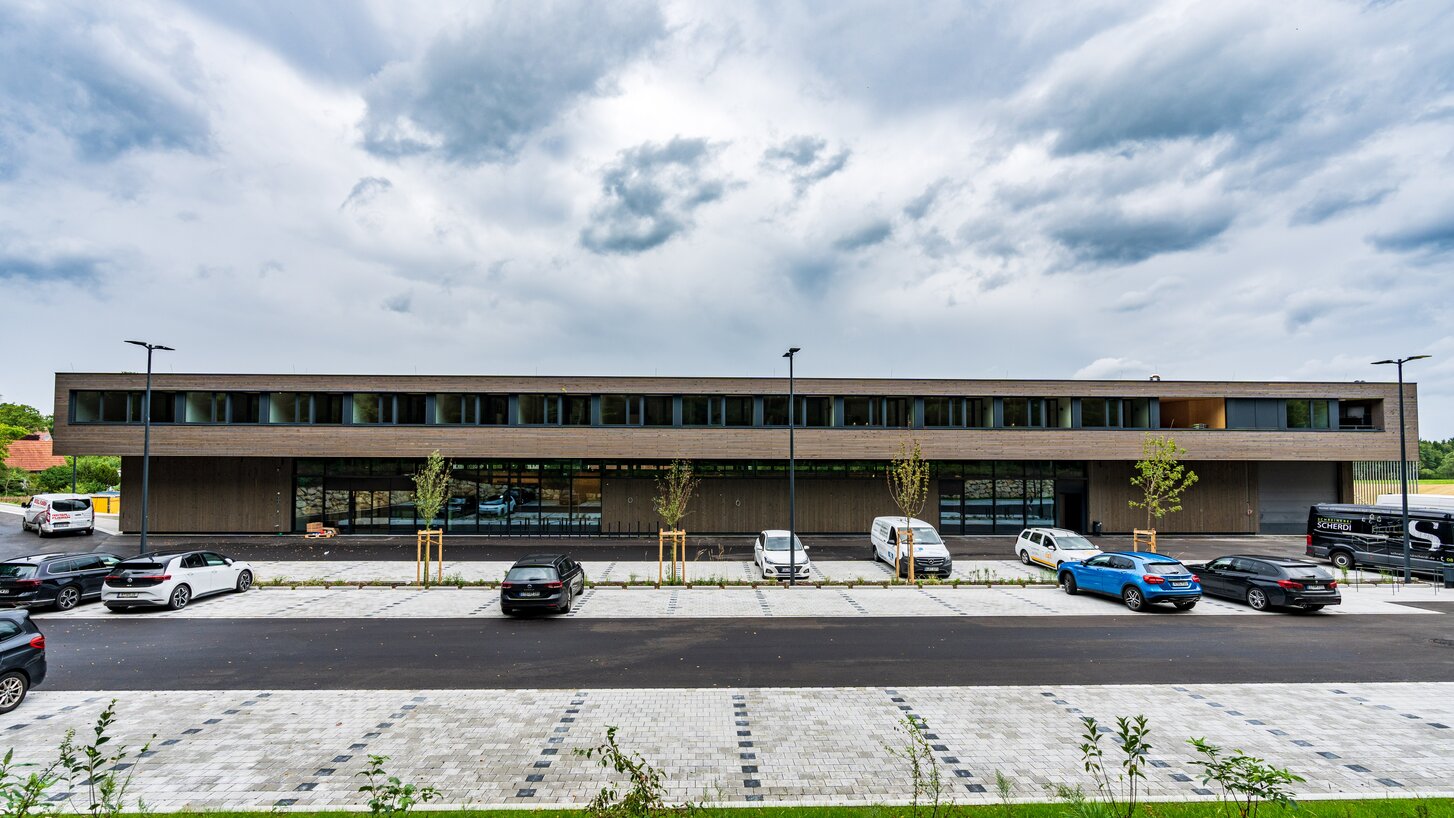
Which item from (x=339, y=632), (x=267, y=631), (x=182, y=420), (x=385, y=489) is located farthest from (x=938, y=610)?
(x=182, y=420)

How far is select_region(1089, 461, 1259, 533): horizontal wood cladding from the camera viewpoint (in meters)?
35.3

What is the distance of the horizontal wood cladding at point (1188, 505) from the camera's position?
116 ft

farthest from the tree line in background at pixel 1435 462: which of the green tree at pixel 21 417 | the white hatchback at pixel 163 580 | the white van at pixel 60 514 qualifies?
the green tree at pixel 21 417

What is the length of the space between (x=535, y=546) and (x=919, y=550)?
17911 mm

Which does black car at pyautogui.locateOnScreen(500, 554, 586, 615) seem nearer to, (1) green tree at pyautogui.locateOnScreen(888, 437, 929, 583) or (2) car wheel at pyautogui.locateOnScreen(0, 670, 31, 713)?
(2) car wheel at pyautogui.locateOnScreen(0, 670, 31, 713)

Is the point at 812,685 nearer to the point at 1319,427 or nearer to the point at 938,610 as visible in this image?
the point at 938,610

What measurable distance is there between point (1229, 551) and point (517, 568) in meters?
30.9

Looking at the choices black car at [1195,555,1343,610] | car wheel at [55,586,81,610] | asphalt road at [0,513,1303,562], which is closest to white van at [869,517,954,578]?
asphalt road at [0,513,1303,562]

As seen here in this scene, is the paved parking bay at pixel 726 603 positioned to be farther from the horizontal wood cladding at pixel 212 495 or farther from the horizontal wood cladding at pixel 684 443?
the horizontal wood cladding at pixel 212 495

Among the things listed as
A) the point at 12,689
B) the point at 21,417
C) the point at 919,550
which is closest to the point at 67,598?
the point at 12,689

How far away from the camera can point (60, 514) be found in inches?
1298

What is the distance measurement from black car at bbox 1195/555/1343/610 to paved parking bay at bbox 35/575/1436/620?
0.47m

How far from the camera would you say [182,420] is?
32.9 m

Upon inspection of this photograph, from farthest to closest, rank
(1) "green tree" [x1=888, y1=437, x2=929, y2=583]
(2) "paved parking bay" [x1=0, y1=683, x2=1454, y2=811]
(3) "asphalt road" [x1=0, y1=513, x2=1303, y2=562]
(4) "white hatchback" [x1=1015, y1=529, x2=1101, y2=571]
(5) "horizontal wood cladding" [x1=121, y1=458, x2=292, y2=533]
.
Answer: (5) "horizontal wood cladding" [x1=121, y1=458, x2=292, y2=533]
(3) "asphalt road" [x1=0, y1=513, x2=1303, y2=562]
(4) "white hatchback" [x1=1015, y1=529, x2=1101, y2=571]
(1) "green tree" [x1=888, y1=437, x2=929, y2=583]
(2) "paved parking bay" [x1=0, y1=683, x2=1454, y2=811]
